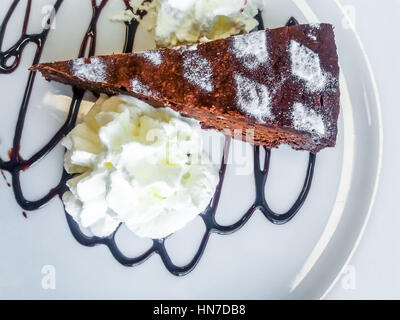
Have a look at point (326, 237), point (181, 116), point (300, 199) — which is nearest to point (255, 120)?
point (181, 116)

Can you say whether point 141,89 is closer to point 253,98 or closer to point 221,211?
point 253,98

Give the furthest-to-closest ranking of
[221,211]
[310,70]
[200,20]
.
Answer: [221,211]
[200,20]
[310,70]

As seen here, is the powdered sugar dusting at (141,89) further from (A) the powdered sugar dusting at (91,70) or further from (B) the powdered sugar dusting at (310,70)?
(B) the powdered sugar dusting at (310,70)

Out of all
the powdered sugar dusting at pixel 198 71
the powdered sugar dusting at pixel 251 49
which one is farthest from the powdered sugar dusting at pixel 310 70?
the powdered sugar dusting at pixel 198 71

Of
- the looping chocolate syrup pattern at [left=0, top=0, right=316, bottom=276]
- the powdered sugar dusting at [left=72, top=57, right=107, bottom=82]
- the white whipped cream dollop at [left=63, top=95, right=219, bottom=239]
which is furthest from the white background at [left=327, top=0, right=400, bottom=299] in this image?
the powdered sugar dusting at [left=72, top=57, right=107, bottom=82]

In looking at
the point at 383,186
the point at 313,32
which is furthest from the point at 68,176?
the point at 383,186
